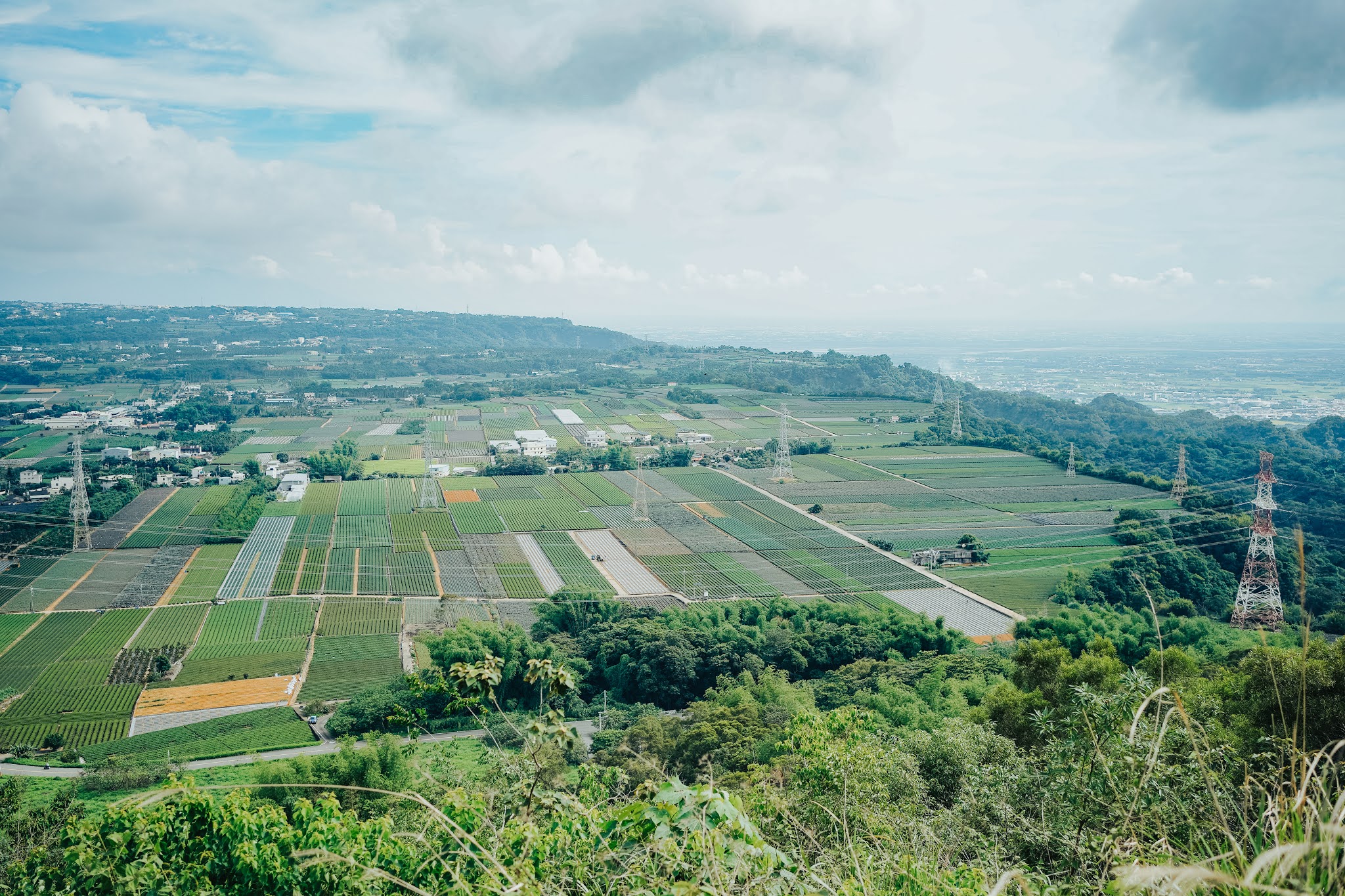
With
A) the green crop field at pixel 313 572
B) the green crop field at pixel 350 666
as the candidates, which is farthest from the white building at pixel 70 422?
the green crop field at pixel 350 666

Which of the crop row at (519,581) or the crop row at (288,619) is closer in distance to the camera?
the crop row at (288,619)

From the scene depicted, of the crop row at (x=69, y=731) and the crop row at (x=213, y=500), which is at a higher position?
the crop row at (x=213, y=500)

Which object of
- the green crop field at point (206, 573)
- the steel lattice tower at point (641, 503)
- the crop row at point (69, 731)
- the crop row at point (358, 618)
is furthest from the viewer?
the steel lattice tower at point (641, 503)

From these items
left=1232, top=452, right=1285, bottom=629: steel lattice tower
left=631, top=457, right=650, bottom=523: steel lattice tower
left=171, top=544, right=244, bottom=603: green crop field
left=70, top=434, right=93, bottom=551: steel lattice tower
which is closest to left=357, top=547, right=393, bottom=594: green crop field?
left=171, top=544, right=244, bottom=603: green crop field

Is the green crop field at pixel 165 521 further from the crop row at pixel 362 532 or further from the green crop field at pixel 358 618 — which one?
the green crop field at pixel 358 618

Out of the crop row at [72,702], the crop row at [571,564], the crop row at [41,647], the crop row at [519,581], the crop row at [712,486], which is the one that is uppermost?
the crop row at [712,486]

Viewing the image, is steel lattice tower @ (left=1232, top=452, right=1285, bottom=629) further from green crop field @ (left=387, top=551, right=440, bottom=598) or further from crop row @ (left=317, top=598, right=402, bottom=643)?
green crop field @ (left=387, top=551, right=440, bottom=598)

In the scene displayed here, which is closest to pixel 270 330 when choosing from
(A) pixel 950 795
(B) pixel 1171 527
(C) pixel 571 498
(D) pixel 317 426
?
(D) pixel 317 426

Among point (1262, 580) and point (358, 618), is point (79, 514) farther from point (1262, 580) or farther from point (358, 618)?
point (1262, 580)
